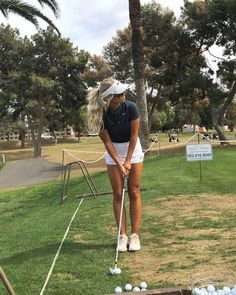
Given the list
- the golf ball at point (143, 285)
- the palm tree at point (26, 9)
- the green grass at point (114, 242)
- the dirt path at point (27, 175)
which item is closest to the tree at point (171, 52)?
the dirt path at point (27, 175)

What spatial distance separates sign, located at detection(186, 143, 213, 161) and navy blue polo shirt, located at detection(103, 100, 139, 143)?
7.27 metres

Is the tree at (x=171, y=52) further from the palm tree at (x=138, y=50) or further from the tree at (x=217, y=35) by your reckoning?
the palm tree at (x=138, y=50)

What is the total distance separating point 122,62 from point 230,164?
25158 millimetres

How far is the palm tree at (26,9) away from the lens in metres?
17.3

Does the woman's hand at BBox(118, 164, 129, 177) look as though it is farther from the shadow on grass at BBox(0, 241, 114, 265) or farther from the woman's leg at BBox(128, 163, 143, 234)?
the shadow on grass at BBox(0, 241, 114, 265)

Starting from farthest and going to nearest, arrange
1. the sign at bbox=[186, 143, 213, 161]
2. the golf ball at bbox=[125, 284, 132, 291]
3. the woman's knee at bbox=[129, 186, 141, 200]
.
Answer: the sign at bbox=[186, 143, 213, 161] < the woman's knee at bbox=[129, 186, 141, 200] < the golf ball at bbox=[125, 284, 132, 291]

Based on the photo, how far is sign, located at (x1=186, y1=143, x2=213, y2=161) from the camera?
12683mm

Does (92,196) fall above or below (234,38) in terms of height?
below

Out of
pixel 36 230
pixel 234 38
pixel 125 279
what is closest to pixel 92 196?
pixel 36 230

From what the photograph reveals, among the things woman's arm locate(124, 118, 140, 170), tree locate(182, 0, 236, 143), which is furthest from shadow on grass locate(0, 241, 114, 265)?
tree locate(182, 0, 236, 143)

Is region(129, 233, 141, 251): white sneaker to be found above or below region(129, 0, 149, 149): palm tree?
below

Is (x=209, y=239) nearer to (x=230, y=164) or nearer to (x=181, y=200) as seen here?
(x=181, y=200)

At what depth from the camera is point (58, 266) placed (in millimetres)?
5266

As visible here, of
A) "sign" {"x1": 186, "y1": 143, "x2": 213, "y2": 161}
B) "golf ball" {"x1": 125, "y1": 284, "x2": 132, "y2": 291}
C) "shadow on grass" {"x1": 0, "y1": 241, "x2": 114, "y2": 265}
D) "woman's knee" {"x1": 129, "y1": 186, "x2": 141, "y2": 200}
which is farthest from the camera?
"sign" {"x1": 186, "y1": 143, "x2": 213, "y2": 161}
